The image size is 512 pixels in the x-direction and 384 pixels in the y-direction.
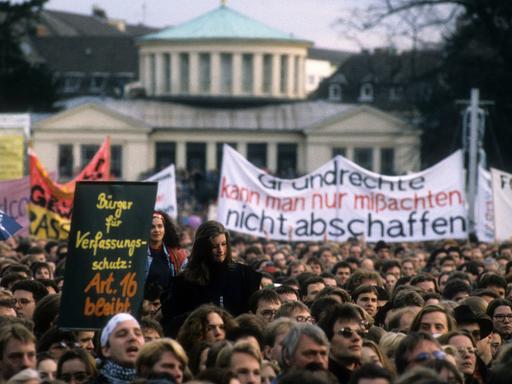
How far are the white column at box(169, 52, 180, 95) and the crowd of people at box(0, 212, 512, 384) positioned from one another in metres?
98.6

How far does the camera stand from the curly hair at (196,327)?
1133cm

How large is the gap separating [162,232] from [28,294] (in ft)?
4.43

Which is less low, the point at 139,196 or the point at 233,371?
the point at 139,196

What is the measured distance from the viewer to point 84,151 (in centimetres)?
10712

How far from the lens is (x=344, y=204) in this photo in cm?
2459

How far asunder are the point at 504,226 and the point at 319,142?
81983mm

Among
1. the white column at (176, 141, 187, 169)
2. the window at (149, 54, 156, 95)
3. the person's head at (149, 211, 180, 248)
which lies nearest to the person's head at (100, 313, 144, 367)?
the person's head at (149, 211, 180, 248)

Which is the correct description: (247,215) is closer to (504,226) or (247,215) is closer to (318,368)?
(504,226)

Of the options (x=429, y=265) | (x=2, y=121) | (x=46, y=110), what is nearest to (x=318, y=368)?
(x=429, y=265)

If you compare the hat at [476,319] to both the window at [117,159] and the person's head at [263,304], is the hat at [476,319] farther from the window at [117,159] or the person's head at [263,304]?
the window at [117,159]

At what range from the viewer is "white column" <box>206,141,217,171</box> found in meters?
106

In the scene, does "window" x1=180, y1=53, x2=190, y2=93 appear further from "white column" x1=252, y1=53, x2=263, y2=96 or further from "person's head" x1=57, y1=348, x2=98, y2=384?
"person's head" x1=57, y1=348, x2=98, y2=384

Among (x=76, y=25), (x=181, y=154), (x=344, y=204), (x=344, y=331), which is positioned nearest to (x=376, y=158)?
(x=181, y=154)

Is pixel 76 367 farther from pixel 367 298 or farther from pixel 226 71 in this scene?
pixel 226 71
